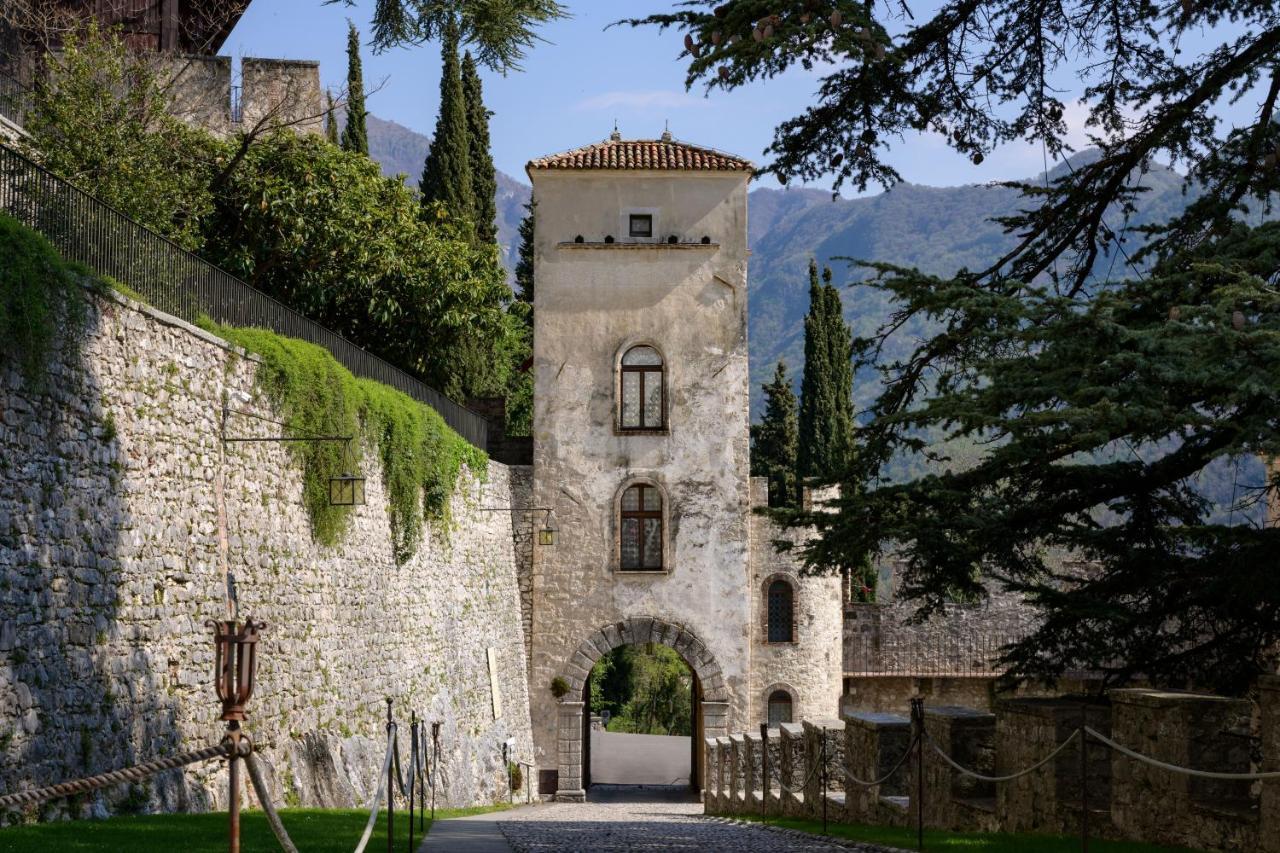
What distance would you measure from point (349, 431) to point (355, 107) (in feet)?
59.0

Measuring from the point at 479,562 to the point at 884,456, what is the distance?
17.4 metres

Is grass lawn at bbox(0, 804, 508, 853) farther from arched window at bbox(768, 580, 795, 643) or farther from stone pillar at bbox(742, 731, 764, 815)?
arched window at bbox(768, 580, 795, 643)

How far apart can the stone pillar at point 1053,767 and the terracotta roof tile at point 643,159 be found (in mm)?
23194

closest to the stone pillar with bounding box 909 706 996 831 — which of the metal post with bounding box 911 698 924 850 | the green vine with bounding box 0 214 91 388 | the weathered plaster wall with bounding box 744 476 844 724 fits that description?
the metal post with bounding box 911 698 924 850

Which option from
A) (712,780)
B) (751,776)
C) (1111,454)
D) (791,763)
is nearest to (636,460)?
(712,780)

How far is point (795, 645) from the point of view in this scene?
36688 mm

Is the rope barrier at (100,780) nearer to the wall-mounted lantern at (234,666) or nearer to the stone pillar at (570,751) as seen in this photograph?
the wall-mounted lantern at (234,666)

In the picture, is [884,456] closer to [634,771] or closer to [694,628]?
[694,628]

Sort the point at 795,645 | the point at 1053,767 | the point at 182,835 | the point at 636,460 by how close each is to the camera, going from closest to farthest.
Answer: the point at 182,835, the point at 1053,767, the point at 636,460, the point at 795,645

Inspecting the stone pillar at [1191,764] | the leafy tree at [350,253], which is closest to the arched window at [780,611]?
the leafy tree at [350,253]

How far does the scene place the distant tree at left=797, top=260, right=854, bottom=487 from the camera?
4594 cm

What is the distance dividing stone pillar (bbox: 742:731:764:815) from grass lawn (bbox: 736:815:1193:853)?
7.62 metres

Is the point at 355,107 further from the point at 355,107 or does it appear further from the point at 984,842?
the point at 984,842

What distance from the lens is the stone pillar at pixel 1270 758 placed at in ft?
30.5
